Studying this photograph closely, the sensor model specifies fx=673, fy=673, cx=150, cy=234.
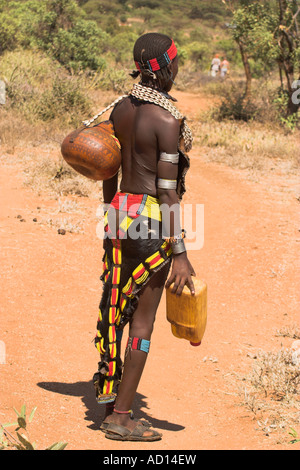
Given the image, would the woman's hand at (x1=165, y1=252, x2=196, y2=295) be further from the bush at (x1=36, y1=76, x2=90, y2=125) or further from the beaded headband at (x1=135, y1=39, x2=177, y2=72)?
the bush at (x1=36, y1=76, x2=90, y2=125)

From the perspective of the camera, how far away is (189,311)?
10.6 ft

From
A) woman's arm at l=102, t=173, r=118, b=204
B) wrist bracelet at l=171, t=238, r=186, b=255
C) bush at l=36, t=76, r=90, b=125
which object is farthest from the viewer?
bush at l=36, t=76, r=90, b=125

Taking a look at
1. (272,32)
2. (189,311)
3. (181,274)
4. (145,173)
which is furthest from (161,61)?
(272,32)

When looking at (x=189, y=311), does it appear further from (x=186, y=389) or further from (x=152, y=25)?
(x=152, y=25)

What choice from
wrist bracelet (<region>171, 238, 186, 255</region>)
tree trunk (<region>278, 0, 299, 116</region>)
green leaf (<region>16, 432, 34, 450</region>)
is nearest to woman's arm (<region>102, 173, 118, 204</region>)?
wrist bracelet (<region>171, 238, 186, 255</region>)

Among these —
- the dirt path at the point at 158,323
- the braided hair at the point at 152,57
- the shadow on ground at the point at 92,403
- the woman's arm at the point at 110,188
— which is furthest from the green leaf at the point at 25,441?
the braided hair at the point at 152,57

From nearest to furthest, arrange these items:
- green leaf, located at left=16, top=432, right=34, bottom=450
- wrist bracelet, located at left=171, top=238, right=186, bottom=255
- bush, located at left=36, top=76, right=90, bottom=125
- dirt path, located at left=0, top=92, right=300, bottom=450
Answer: green leaf, located at left=16, top=432, right=34, bottom=450 < wrist bracelet, located at left=171, top=238, right=186, bottom=255 < dirt path, located at left=0, top=92, right=300, bottom=450 < bush, located at left=36, top=76, right=90, bottom=125

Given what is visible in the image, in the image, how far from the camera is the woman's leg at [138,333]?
3.21m

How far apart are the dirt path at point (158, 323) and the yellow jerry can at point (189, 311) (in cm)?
59

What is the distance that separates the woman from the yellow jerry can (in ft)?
0.15

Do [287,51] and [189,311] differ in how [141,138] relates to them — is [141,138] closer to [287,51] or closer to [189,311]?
[189,311]

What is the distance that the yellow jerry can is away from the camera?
3191 mm

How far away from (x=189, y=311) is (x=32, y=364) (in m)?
1.44

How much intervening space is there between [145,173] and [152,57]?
20.9 inches
